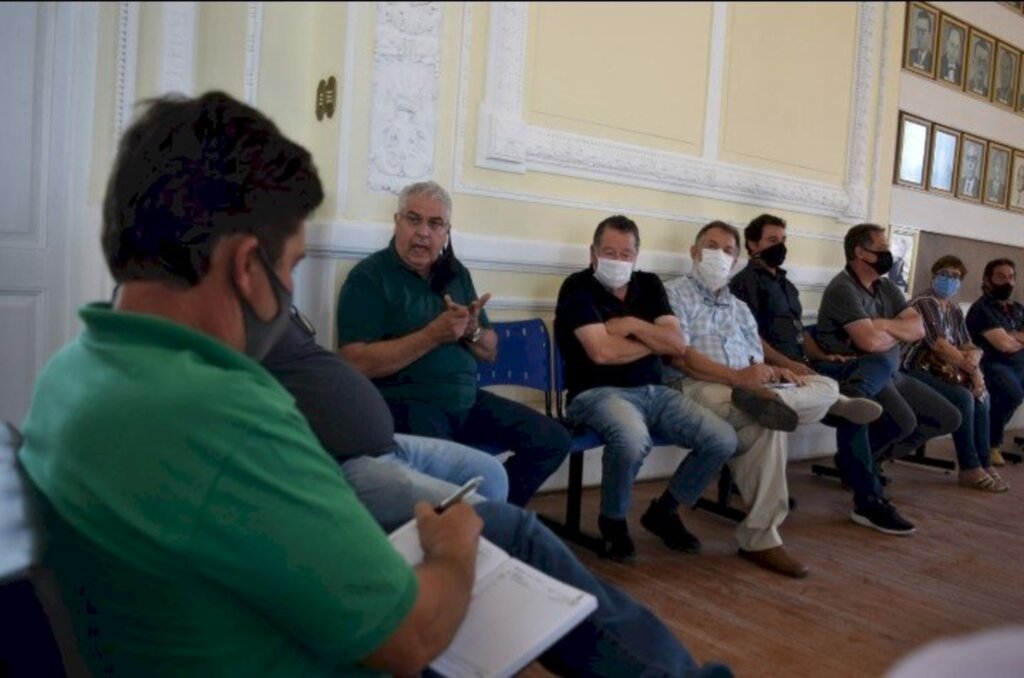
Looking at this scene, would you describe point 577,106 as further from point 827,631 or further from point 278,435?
point 278,435

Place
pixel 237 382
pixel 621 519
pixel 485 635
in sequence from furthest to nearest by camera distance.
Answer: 1. pixel 621 519
2. pixel 485 635
3. pixel 237 382

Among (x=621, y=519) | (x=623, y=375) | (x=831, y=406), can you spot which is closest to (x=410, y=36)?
(x=623, y=375)

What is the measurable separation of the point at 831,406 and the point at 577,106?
150 centimetres

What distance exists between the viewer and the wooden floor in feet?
6.82

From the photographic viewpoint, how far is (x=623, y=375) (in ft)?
9.51

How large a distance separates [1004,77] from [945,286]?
1.45 metres

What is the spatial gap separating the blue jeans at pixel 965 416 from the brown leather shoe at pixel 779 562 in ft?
5.82

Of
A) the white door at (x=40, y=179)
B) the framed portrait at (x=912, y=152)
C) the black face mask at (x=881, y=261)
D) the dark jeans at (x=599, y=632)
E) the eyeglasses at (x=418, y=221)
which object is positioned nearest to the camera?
the dark jeans at (x=599, y=632)

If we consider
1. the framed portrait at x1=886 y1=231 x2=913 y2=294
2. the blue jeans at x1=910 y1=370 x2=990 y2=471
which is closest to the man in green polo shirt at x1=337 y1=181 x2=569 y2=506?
the blue jeans at x1=910 y1=370 x2=990 y2=471

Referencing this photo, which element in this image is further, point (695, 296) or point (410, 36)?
point (695, 296)

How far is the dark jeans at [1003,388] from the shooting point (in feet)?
15.0

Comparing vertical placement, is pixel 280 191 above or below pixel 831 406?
above

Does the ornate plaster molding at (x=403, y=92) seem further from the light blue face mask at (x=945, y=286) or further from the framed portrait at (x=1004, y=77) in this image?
the light blue face mask at (x=945, y=286)

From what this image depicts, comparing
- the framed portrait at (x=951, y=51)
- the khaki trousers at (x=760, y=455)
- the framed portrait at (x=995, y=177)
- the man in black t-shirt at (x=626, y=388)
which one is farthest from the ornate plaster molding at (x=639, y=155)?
the khaki trousers at (x=760, y=455)
